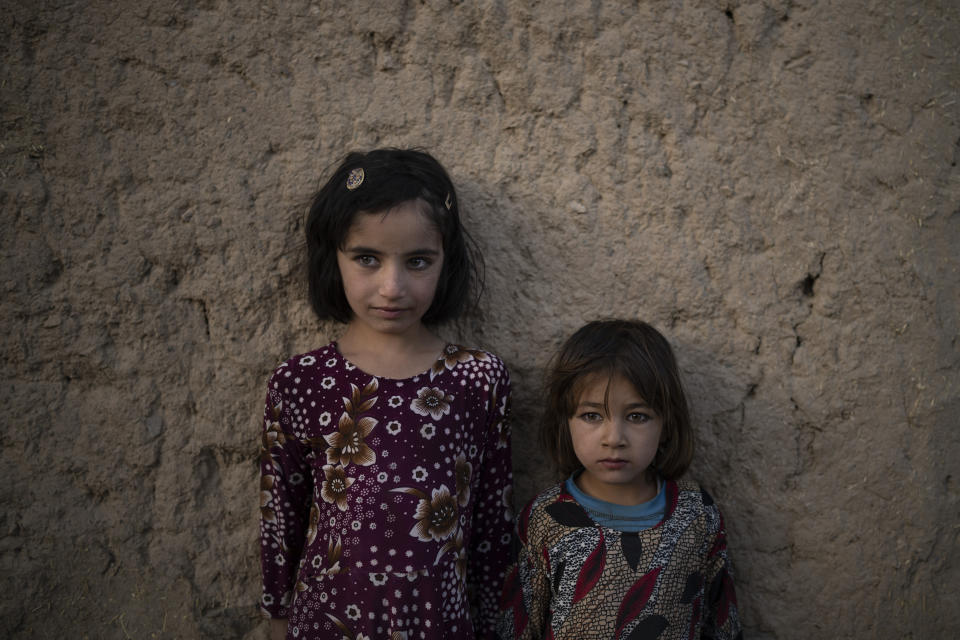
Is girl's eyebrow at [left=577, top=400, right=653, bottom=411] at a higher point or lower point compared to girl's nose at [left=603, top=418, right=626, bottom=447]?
higher

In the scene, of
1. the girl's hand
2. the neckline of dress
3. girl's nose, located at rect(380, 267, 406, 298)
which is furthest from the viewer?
the girl's hand

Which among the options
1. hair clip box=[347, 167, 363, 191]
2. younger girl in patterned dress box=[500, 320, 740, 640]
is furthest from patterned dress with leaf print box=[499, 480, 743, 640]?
hair clip box=[347, 167, 363, 191]

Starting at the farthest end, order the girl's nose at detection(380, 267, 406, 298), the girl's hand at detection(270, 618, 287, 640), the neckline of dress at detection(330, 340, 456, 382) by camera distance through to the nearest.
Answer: the girl's hand at detection(270, 618, 287, 640)
the neckline of dress at detection(330, 340, 456, 382)
the girl's nose at detection(380, 267, 406, 298)

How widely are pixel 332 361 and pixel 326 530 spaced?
421 millimetres

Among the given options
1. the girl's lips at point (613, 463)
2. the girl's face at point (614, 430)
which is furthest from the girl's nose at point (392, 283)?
the girl's lips at point (613, 463)

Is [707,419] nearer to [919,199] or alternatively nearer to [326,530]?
[919,199]

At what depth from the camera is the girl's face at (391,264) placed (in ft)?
5.40

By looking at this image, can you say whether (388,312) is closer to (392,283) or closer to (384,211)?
(392,283)

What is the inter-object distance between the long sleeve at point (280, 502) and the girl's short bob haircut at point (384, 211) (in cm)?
29

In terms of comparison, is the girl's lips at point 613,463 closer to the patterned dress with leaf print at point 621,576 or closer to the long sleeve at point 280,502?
the patterned dress with leaf print at point 621,576

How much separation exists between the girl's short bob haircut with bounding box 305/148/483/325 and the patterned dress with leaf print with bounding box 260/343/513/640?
13cm

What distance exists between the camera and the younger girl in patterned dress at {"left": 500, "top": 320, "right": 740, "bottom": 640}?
166 centimetres

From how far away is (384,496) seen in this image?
1.67 metres

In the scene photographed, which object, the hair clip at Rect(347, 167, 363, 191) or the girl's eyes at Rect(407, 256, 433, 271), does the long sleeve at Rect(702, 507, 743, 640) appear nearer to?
the girl's eyes at Rect(407, 256, 433, 271)
